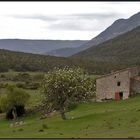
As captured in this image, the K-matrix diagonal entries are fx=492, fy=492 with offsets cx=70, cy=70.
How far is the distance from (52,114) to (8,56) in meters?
124

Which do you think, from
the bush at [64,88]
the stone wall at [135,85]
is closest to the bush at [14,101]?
the bush at [64,88]

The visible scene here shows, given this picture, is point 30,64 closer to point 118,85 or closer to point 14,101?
point 118,85

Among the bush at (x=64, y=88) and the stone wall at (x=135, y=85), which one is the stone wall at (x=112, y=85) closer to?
the stone wall at (x=135, y=85)

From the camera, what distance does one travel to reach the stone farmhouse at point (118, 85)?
76.8 metres

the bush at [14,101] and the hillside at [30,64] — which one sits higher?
the hillside at [30,64]

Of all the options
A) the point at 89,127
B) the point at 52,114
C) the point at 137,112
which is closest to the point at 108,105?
the point at 52,114

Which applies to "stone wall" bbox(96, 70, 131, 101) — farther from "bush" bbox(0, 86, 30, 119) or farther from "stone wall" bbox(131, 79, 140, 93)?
"bush" bbox(0, 86, 30, 119)

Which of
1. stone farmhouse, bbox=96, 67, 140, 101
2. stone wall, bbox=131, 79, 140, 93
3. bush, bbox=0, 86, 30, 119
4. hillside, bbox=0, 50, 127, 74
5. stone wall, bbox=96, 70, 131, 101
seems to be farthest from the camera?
hillside, bbox=0, 50, 127, 74

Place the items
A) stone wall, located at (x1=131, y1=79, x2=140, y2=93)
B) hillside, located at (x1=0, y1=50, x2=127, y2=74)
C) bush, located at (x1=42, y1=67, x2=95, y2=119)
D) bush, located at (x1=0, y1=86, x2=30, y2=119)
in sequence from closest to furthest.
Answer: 1. bush, located at (x1=42, y1=67, x2=95, y2=119)
2. bush, located at (x1=0, y1=86, x2=30, y2=119)
3. stone wall, located at (x1=131, y1=79, x2=140, y2=93)
4. hillside, located at (x1=0, y1=50, x2=127, y2=74)

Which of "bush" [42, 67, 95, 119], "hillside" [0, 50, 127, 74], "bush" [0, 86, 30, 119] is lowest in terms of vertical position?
"bush" [0, 86, 30, 119]

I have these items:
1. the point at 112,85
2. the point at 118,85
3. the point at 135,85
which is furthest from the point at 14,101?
the point at 135,85

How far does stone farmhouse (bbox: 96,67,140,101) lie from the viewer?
3022 inches

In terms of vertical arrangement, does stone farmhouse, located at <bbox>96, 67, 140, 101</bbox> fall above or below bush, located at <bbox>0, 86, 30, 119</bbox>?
above

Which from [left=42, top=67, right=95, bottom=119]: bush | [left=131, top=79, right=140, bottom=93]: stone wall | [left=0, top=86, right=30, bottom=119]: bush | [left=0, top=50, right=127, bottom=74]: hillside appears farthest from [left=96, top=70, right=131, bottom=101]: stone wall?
[left=0, top=50, right=127, bottom=74]: hillside
